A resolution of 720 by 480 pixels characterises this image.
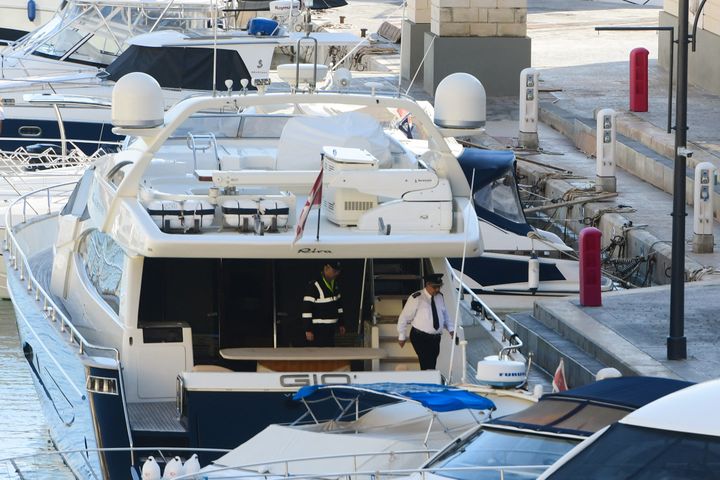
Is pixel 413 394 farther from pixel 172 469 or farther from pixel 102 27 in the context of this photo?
pixel 102 27

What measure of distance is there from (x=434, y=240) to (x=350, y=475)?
2.38 metres

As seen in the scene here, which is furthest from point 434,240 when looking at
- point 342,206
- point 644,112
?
point 644,112

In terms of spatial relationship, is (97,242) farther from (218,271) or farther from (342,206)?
(342,206)

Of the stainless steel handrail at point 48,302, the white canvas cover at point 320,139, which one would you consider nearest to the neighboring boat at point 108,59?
the stainless steel handrail at point 48,302

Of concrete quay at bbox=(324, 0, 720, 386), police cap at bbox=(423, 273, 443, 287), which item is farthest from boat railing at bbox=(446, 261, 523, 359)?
concrete quay at bbox=(324, 0, 720, 386)

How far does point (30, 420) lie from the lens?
14.2m

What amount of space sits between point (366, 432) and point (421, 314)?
1.85 metres

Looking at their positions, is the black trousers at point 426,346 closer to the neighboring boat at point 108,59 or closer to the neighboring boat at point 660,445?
the neighboring boat at point 660,445

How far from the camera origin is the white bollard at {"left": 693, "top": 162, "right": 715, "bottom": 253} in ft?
54.3

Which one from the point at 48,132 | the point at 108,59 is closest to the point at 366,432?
the point at 48,132

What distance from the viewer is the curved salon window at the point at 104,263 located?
38.5 ft

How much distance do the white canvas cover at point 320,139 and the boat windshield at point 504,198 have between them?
5113 mm

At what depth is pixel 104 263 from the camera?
39.9 feet

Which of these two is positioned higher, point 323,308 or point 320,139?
point 320,139
